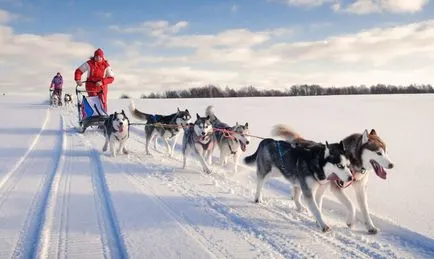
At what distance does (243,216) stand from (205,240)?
81cm

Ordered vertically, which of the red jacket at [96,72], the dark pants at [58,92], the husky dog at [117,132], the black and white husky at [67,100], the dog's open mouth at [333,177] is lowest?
the dog's open mouth at [333,177]

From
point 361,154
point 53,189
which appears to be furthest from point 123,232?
point 361,154

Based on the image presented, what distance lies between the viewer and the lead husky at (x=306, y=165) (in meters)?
3.96

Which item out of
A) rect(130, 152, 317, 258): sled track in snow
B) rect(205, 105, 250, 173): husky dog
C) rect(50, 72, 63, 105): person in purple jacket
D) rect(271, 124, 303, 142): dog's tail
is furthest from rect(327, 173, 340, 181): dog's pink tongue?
rect(50, 72, 63, 105): person in purple jacket

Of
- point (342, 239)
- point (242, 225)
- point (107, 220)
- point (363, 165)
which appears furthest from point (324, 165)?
point (107, 220)

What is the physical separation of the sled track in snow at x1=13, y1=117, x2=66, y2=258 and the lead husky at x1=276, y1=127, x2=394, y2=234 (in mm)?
2830

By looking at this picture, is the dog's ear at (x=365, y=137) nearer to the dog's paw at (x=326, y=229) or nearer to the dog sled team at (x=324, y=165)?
the dog sled team at (x=324, y=165)

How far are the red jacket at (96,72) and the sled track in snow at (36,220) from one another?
4.33 metres

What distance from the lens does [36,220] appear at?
3.92m

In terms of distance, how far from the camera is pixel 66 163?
6.59 metres

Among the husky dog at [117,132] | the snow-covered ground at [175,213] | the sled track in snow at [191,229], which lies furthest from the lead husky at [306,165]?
the husky dog at [117,132]

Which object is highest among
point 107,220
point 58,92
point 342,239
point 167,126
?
point 58,92

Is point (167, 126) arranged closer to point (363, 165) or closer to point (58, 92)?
point (363, 165)

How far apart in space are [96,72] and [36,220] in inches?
261
